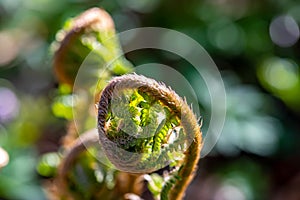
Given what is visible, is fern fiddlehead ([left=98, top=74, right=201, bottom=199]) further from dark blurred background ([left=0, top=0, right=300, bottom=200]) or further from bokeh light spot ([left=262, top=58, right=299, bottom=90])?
bokeh light spot ([left=262, top=58, right=299, bottom=90])

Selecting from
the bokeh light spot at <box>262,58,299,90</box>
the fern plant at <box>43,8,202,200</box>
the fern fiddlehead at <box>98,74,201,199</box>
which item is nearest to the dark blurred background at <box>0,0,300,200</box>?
the bokeh light spot at <box>262,58,299,90</box>

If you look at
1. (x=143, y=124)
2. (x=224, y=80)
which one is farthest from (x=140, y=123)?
(x=224, y=80)

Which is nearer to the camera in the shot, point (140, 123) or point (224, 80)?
point (140, 123)

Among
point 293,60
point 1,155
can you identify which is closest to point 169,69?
point 293,60

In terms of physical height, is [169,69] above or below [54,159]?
below

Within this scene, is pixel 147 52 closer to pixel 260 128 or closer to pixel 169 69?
pixel 169 69

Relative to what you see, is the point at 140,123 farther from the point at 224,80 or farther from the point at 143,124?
the point at 224,80
